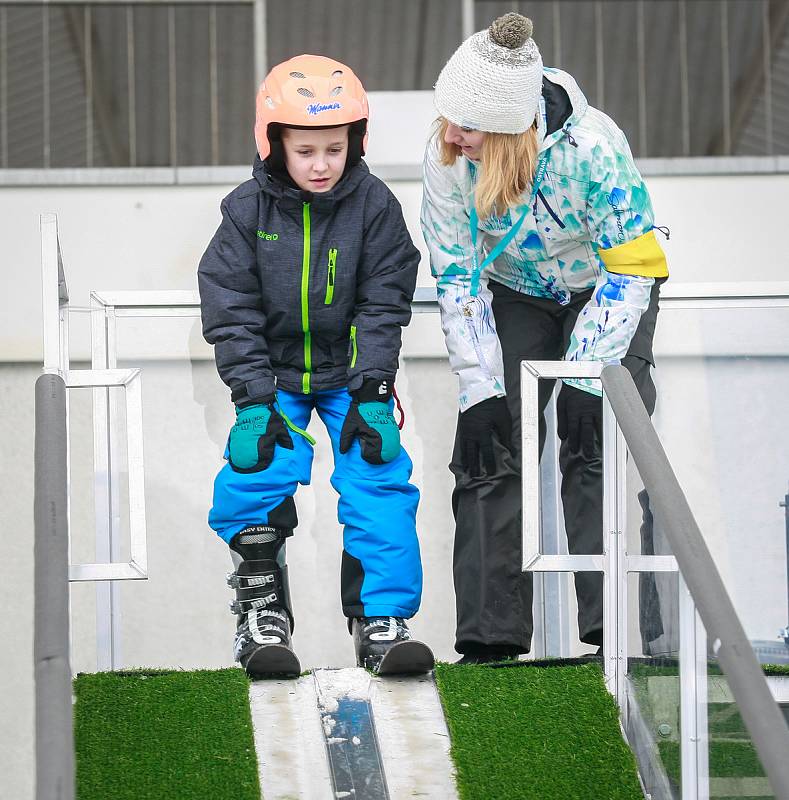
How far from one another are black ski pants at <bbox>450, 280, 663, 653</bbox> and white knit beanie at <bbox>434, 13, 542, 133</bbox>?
0.51m

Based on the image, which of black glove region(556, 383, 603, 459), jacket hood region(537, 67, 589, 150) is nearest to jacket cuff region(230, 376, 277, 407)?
black glove region(556, 383, 603, 459)

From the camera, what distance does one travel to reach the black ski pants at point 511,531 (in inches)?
117

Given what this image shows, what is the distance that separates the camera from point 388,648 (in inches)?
110

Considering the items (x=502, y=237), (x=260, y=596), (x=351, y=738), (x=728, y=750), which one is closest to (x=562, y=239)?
(x=502, y=237)

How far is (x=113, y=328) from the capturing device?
334cm

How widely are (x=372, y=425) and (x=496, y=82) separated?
0.73 meters

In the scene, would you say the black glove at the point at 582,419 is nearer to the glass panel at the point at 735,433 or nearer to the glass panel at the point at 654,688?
the glass panel at the point at 654,688

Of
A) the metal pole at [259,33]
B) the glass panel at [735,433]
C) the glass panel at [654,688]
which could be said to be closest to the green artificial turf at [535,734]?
the glass panel at [654,688]

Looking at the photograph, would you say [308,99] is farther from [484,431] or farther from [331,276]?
[484,431]

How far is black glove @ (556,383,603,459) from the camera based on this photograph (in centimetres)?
291

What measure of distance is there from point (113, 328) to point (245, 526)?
0.74m

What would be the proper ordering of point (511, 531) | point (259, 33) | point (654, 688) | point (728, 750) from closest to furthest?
point (728, 750)
point (654, 688)
point (511, 531)
point (259, 33)

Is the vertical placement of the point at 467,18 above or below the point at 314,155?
above

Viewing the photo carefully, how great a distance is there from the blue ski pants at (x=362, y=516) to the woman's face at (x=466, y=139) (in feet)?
2.12
